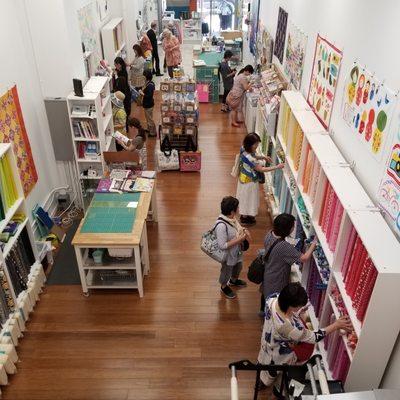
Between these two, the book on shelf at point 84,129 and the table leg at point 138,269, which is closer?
the table leg at point 138,269

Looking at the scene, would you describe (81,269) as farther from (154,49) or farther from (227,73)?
(154,49)

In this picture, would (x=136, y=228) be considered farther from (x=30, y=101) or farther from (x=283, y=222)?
(x=30, y=101)

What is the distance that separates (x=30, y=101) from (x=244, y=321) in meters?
3.94

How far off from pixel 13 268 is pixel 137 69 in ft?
22.8

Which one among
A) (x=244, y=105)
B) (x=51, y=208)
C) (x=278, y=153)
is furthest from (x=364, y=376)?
(x=244, y=105)

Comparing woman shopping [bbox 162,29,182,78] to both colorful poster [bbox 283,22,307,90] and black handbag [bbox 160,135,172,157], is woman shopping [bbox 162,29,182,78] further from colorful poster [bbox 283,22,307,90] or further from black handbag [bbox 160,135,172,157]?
colorful poster [bbox 283,22,307,90]

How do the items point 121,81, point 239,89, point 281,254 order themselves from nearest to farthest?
1. point 281,254
2. point 121,81
3. point 239,89

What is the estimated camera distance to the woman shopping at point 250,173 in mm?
5289

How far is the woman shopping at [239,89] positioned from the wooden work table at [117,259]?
4.68 metres

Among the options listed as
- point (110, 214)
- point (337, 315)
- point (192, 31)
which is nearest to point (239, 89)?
point (110, 214)

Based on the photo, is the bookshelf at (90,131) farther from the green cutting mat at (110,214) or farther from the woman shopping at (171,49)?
the woman shopping at (171,49)

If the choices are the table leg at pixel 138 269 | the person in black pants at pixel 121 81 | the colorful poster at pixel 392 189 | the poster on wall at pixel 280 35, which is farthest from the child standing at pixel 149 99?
the colorful poster at pixel 392 189

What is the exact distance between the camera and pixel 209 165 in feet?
25.7

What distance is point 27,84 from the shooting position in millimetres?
5359
